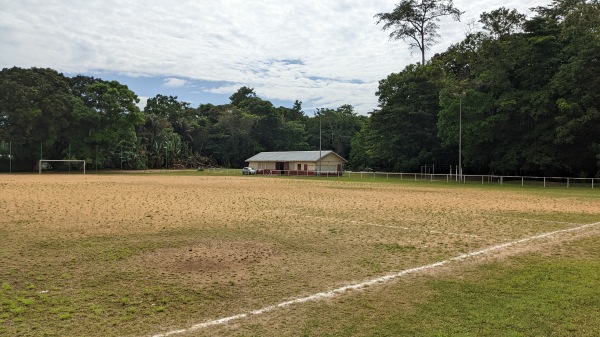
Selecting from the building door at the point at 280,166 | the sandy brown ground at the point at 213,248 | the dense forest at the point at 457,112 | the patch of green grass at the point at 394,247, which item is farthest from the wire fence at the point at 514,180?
the patch of green grass at the point at 394,247

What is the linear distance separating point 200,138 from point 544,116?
6696cm

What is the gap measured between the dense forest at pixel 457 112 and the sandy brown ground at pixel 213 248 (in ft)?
71.4

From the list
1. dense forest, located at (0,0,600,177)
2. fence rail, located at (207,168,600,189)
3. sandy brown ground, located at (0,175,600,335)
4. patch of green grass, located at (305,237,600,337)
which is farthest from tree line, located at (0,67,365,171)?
patch of green grass, located at (305,237,600,337)

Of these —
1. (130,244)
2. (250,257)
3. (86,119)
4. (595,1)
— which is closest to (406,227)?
(250,257)

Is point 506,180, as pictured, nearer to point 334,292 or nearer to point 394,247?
point 394,247

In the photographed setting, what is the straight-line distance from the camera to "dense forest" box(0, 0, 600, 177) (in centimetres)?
3434

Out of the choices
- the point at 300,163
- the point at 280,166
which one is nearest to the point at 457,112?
the point at 300,163

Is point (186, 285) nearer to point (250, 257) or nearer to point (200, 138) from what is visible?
point (250, 257)

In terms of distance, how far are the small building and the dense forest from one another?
265 inches

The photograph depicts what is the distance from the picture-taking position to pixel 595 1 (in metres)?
35.0

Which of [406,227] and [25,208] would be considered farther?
[25,208]

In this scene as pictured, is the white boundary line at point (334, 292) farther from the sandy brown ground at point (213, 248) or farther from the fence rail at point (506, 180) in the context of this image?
the fence rail at point (506, 180)

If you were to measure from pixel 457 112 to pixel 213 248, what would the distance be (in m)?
37.2

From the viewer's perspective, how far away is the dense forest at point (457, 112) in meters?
34.3
